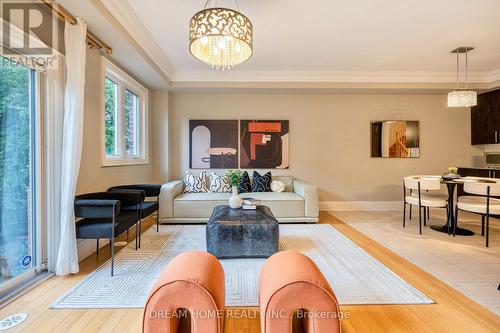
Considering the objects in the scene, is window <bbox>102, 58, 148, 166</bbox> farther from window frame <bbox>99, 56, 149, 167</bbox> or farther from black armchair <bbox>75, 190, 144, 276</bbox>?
black armchair <bbox>75, 190, 144, 276</bbox>

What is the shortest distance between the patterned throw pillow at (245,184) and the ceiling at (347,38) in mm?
1878

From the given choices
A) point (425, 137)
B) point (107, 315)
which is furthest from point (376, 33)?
point (107, 315)

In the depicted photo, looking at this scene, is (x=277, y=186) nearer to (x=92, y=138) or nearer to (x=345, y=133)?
(x=345, y=133)

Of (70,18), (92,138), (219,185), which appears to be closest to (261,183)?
(219,185)

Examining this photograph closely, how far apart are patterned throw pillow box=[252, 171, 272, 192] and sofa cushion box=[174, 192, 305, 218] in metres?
0.40

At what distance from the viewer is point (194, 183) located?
4691 mm

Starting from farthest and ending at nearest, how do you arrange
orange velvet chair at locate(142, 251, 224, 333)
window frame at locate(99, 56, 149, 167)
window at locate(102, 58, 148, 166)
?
window at locate(102, 58, 148, 166) → window frame at locate(99, 56, 149, 167) → orange velvet chair at locate(142, 251, 224, 333)

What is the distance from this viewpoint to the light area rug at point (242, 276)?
6.43ft

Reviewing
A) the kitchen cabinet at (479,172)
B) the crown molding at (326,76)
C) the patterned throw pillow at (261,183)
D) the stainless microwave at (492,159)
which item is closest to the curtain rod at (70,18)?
the crown molding at (326,76)

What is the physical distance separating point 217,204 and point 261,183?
1.01 metres

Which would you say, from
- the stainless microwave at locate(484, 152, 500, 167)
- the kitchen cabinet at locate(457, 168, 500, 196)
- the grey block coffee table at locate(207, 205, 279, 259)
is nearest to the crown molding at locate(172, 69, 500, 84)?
the stainless microwave at locate(484, 152, 500, 167)

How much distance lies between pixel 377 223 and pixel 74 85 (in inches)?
182

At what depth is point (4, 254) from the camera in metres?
A: 2.09

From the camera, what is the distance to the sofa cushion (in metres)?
Answer: 4.11
